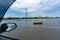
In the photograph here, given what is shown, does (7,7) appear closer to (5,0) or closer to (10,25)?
(5,0)

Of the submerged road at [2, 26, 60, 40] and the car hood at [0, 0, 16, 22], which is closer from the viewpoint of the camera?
the car hood at [0, 0, 16, 22]

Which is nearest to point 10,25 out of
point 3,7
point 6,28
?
point 6,28

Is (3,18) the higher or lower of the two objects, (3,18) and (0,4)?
the lower

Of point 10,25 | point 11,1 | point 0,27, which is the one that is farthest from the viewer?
point 11,1

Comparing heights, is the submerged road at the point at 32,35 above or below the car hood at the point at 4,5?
below

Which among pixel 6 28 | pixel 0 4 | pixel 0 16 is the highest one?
pixel 0 4

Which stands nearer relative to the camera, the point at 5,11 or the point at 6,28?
the point at 6,28

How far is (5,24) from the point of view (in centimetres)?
307

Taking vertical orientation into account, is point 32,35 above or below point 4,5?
below

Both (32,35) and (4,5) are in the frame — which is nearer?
(4,5)

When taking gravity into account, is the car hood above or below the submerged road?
above

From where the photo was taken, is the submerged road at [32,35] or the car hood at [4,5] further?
the submerged road at [32,35]

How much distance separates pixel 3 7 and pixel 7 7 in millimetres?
115

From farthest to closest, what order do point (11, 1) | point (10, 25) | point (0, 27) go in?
point (11, 1)
point (10, 25)
point (0, 27)
